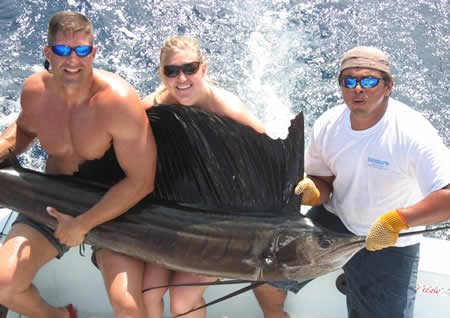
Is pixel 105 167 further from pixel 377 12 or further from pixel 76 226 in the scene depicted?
pixel 377 12

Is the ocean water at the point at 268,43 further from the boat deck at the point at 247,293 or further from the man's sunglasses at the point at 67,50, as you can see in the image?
the man's sunglasses at the point at 67,50

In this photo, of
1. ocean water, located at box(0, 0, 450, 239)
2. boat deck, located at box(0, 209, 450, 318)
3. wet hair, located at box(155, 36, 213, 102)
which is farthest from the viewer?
ocean water, located at box(0, 0, 450, 239)

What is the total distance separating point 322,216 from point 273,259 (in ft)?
1.67

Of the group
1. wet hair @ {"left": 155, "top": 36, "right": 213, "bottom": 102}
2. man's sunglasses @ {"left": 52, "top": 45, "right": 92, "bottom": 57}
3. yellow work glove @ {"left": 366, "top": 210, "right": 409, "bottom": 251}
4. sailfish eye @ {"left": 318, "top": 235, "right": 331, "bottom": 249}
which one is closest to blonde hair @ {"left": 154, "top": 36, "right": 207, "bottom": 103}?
wet hair @ {"left": 155, "top": 36, "right": 213, "bottom": 102}

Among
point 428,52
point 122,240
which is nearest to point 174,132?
point 122,240

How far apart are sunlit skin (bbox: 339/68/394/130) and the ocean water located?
8.56 ft

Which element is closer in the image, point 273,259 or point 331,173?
point 273,259

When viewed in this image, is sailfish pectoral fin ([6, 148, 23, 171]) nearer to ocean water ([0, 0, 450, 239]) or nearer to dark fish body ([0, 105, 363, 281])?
dark fish body ([0, 105, 363, 281])

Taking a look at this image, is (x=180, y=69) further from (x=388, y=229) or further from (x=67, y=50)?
(x=388, y=229)

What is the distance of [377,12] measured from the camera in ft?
23.6

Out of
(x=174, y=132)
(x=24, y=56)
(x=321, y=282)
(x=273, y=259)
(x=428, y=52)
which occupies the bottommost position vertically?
(x=321, y=282)

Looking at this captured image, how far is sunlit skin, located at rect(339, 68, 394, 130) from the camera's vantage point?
1.94m

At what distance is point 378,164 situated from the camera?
6.58 ft

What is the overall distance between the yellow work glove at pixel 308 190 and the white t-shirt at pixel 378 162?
162 millimetres
